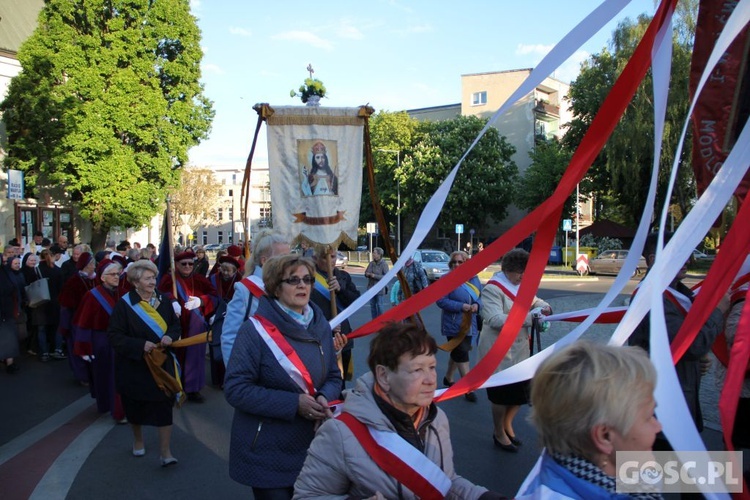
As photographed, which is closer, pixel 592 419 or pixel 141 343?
pixel 592 419

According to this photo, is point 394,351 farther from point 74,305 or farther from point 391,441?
point 74,305

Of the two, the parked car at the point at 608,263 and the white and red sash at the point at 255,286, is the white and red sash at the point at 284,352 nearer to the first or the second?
the white and red sash at the point at 255,286

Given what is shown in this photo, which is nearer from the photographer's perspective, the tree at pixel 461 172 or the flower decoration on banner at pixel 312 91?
the flower decoration on banner at pixel 312 91

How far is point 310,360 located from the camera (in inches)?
120

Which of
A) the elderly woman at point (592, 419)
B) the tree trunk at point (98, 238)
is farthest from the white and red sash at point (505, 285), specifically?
the tree trunk at point (98, 238)

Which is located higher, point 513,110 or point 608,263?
point 513,110

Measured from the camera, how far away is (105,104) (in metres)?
24.3

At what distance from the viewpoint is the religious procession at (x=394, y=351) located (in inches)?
71.3

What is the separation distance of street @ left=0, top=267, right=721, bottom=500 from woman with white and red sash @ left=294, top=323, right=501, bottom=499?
264cm

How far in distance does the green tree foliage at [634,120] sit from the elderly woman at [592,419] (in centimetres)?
2441

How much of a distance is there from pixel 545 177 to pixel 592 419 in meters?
42.2

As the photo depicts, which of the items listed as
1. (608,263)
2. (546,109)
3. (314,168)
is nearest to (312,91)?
(314,168)

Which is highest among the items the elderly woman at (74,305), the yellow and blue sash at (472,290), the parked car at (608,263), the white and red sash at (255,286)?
the white and red sash at (255,286)

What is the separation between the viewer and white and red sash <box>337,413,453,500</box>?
205cm
